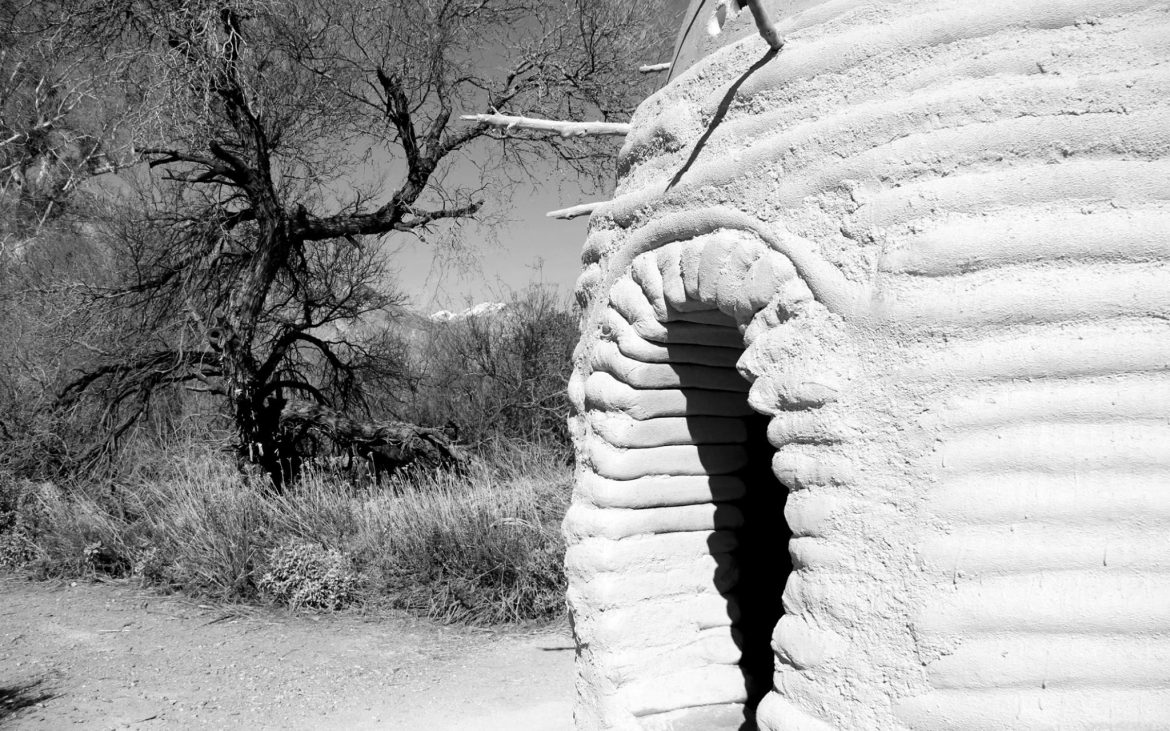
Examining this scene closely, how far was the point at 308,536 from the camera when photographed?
7988 millimetres

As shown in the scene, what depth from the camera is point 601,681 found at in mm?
3078

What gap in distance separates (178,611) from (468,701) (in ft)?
11.2

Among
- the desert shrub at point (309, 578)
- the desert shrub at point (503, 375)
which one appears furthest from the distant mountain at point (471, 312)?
the desert shrub at point (309, 578)

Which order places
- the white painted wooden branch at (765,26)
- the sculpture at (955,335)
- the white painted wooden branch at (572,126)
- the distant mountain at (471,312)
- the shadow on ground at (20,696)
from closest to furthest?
the sculpture at (955,335) < the white painted wooden branch at (765,26) < the white painted wooden branch at (572,126) < the shadow on ground at (20,696) < the distant mountain at (471,312)

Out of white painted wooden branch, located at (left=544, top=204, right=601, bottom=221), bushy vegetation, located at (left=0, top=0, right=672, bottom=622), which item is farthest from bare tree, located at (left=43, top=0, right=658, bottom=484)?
white painted wooden branch, located at (left=544, top=204, right=601, bottom=221)

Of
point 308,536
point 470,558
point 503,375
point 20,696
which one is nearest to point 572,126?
point 470,558

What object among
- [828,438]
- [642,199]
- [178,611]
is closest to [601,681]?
[828,438]

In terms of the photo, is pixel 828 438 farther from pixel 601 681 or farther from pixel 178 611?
pixel 178 611

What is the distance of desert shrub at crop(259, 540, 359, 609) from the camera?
7.46 meters

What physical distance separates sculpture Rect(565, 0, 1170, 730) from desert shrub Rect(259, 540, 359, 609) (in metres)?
5.80

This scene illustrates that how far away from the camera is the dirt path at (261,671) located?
5.41 meters

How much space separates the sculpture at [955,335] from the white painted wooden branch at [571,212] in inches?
41.6

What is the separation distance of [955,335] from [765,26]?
100 centimetres

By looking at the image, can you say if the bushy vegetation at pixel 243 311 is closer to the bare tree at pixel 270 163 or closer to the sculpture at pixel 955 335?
the bare tree at pixel 270 163
